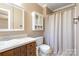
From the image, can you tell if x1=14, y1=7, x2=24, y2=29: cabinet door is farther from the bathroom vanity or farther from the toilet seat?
the toilet seat

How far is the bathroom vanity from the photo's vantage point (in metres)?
1.15

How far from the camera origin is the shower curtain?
131 centimetres

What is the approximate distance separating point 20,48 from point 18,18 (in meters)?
0.40

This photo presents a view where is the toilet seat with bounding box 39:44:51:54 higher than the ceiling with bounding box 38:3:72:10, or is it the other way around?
the ceiling with bounding box 38:3:72:10

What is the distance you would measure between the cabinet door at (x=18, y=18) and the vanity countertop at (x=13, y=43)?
175mm

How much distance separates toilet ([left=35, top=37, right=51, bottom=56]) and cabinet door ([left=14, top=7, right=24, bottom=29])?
297 mm

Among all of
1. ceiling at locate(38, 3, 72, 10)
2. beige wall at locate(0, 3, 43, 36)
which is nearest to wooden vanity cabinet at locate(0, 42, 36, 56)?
beige wall at locate(0, 3, 43, 36)

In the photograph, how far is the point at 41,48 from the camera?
1.35 m

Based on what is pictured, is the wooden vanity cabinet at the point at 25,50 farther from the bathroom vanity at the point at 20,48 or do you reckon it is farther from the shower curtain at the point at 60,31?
the shower curtain at the point at 60,31

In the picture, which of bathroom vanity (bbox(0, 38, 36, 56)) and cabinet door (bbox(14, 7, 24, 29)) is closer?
bathroom vanity (bbox(0, 38, 36, 56))

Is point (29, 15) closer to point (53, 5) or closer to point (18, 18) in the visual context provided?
point (18, 18)

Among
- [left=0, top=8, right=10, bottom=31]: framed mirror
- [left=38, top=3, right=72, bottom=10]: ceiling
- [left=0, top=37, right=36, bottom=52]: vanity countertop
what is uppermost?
[left=38, top=3, right=72, bottom=10]: ceiling

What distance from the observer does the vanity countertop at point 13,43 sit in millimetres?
1132

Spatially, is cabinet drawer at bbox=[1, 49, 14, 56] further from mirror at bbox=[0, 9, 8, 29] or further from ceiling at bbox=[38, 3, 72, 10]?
ceiling at bbox=[38, 3, 72, 10]
